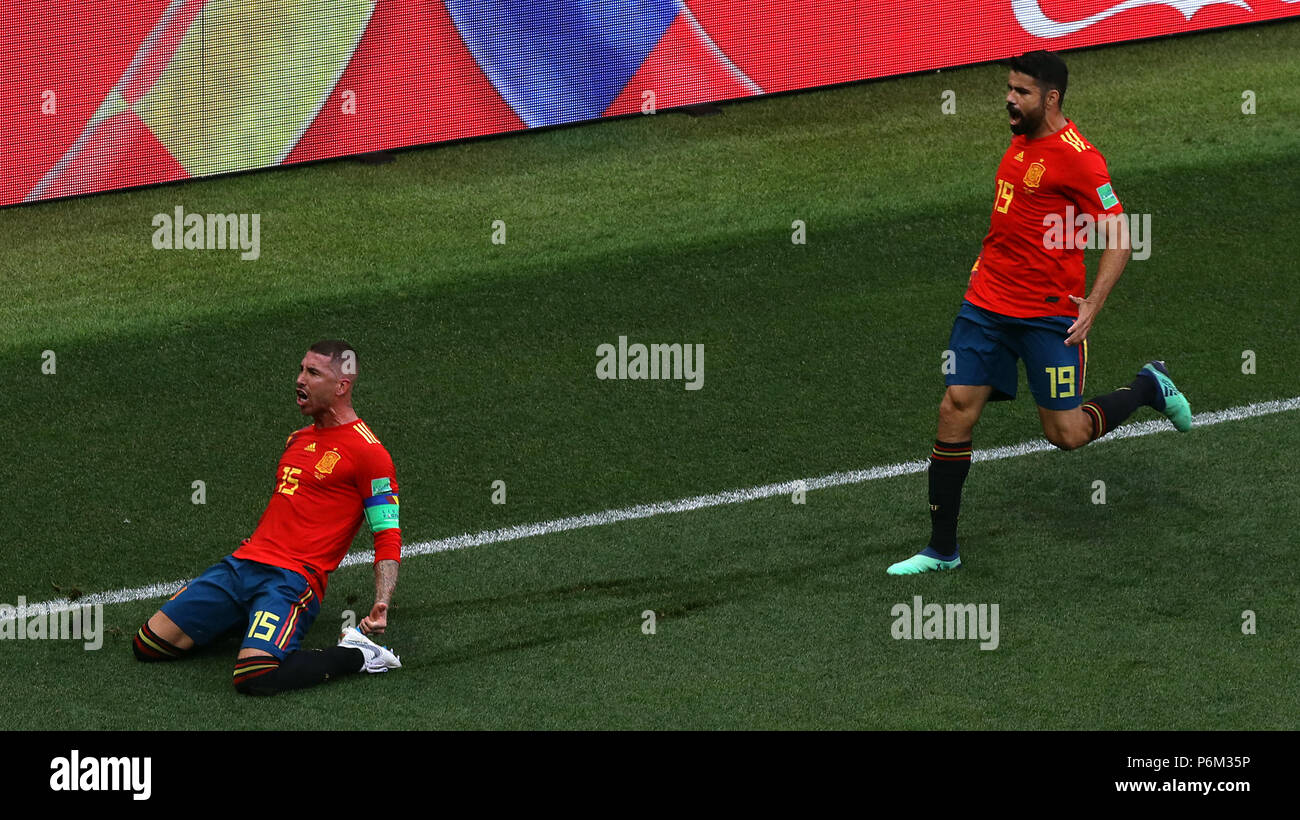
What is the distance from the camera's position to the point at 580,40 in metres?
14.1

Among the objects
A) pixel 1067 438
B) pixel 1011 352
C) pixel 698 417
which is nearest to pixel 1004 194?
pixel 1011 352

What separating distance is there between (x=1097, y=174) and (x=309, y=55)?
701 centimetres

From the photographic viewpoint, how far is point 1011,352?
866 centimetres

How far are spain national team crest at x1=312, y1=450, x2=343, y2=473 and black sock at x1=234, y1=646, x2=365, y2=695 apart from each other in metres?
0.82

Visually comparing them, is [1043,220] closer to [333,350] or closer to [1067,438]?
[1067,438]

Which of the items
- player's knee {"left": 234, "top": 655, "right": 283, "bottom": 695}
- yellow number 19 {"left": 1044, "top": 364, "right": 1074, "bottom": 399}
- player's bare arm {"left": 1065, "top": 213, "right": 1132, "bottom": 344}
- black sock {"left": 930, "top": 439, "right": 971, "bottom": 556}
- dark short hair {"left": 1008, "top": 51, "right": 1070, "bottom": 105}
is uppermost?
dark short hair {"left": 1008, "top": 51, "right": 1070, "bottom": 105}

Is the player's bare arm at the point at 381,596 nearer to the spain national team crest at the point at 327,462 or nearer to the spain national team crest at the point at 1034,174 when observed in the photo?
the spain national team crest at the point at 327,462

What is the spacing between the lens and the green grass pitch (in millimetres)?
7836

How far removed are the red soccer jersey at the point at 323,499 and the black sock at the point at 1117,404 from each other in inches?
139

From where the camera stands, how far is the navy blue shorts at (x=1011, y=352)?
8555 mm

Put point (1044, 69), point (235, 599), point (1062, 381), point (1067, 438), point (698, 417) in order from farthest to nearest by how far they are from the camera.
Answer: point (698, 417), point (1067, 438), point (1062, 381), point (1044, 69), point (235, 599)

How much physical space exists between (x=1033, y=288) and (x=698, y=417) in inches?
111

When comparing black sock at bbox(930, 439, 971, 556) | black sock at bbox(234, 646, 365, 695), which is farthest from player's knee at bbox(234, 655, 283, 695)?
black sock at bbox(930, 439, 971, 556)

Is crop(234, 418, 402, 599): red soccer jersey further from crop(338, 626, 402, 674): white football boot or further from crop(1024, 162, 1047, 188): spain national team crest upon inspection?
crop(1024, 162, 1047, 188): spain national team crest
